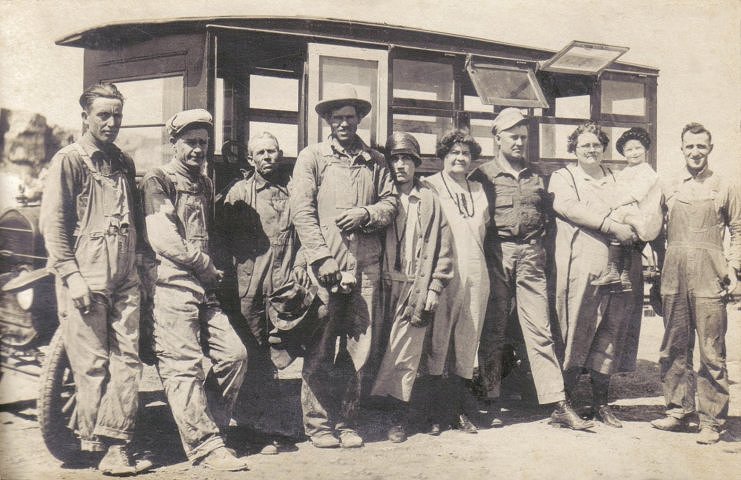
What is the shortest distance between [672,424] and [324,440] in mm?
2350

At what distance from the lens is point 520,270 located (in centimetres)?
400

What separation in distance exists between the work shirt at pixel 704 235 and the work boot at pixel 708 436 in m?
0.88

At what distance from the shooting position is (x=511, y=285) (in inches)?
159

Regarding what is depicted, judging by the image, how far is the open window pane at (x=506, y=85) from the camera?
4715 mm

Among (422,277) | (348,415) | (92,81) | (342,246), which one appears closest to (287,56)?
(92,81)

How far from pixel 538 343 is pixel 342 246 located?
1.54 metres

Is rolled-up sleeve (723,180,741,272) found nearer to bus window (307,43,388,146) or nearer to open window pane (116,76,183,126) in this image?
bus window (307,43,388,146)

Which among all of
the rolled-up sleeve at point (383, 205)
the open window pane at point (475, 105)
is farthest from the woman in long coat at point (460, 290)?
the open window pane at point (475, 105)

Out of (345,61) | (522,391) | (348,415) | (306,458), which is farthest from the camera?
(522,391)

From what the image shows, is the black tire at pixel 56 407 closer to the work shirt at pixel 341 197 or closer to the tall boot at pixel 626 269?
the work shirt at pixel 341 197

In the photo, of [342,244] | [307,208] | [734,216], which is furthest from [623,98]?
[307,208]

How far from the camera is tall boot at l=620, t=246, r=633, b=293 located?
4.06 metres

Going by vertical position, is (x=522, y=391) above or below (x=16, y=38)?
below

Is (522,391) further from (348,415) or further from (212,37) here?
(212,37)
